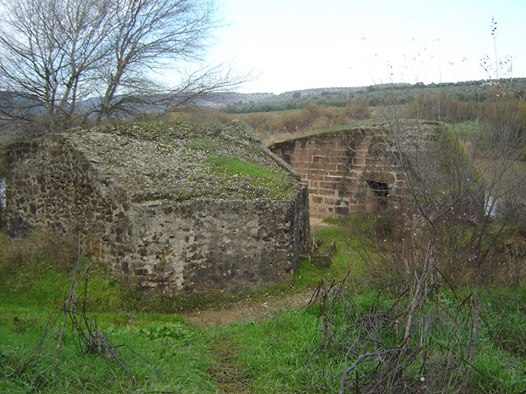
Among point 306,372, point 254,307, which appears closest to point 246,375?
point 306,372

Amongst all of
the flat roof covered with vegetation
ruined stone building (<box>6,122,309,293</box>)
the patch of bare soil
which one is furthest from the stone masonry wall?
the patch of bare soil

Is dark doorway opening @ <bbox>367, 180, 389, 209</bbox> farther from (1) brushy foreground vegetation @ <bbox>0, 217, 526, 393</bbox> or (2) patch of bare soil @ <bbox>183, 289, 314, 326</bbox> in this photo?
(1) brushy foreground vegetation @ <bbox>0, 217, 526, 393</bbox>

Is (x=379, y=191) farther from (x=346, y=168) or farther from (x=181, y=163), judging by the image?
(x=181, y=163)

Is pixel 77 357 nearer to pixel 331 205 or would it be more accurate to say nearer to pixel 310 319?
pixel 310 319

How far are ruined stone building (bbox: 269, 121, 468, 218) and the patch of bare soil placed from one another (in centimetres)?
522

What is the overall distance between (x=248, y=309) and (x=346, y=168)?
24.8 ft

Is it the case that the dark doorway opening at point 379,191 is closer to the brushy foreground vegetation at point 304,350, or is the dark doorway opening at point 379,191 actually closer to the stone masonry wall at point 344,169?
the stone masonry wall at point 344,169

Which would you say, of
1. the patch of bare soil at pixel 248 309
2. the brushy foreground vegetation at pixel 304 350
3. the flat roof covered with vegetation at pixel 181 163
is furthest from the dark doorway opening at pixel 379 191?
the brushy foreground vegetation at pixel 304 350

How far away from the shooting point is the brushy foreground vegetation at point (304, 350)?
4121mm

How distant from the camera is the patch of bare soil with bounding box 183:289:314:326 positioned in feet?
26.6

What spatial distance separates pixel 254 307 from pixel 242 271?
0.67 m

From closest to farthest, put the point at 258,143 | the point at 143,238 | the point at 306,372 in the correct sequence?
the point at 306,372, the point at 143,238, the point at 258,143

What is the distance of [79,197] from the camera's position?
9398 millimetres

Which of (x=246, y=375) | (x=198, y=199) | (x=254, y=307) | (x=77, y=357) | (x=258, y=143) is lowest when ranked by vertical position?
(x=254, y=307)
